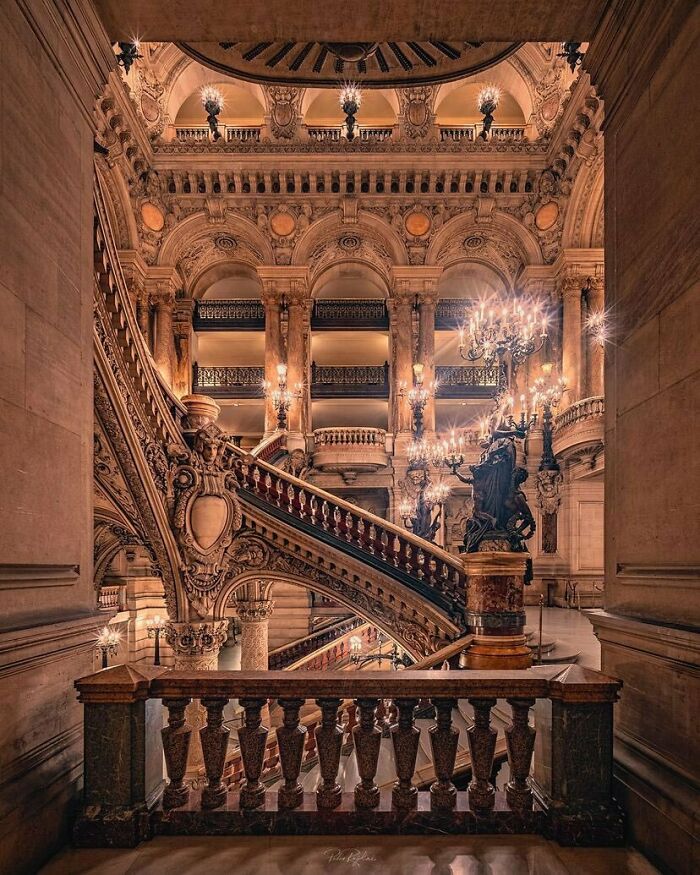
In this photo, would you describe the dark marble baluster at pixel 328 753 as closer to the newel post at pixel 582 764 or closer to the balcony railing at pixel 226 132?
the newel post at pixel 582 764

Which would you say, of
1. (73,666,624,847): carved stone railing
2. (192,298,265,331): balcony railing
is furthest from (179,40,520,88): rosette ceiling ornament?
(192,298,265,331): balcony railing

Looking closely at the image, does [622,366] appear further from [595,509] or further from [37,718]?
[595,509]

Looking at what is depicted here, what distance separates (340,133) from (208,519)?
560 inches

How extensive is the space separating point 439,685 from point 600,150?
16.5 metres

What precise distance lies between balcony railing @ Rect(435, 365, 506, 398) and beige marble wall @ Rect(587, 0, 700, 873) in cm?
1579

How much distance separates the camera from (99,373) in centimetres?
638

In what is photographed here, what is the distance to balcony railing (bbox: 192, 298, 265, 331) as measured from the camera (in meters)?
19.0

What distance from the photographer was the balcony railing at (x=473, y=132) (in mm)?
17172

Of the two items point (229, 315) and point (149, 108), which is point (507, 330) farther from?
point (149, 108)

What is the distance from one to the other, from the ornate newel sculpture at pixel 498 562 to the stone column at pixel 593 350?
1117cm

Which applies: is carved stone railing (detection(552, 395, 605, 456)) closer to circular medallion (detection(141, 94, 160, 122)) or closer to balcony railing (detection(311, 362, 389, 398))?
balcony railing (detection(311, 362, 389, 398))

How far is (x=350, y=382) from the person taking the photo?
18844 millimetres

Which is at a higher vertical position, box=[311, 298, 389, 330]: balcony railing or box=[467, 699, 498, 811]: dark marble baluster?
box=[311, 298, 389, 330]: balcony railing

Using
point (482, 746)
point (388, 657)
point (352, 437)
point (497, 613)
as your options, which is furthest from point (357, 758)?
point (352, 437)
